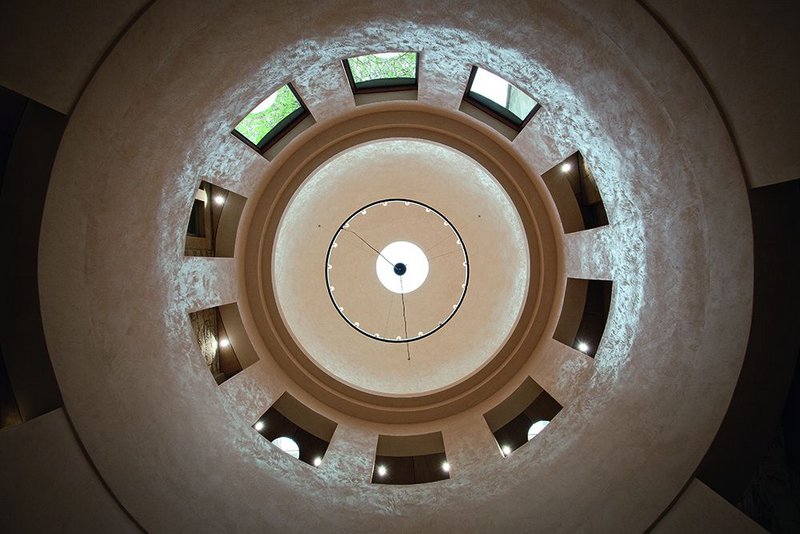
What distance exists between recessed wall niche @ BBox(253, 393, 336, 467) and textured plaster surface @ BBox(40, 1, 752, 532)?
3.43ft

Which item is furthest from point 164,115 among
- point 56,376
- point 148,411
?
point 148,411

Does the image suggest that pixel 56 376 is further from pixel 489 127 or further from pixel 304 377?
pixel 489 127

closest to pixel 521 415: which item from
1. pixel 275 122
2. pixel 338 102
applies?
pixel 338 102

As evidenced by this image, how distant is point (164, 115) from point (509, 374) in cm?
752

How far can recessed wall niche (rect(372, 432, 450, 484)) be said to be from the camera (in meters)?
8.91

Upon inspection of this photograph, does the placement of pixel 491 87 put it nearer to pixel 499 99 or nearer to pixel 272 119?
pixel 499 99

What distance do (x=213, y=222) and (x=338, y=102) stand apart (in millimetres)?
3075

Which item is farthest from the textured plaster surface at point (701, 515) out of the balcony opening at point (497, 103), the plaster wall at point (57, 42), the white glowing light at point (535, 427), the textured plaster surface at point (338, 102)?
the plaster wall at point (57, 42)

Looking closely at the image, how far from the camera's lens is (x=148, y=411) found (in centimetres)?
646

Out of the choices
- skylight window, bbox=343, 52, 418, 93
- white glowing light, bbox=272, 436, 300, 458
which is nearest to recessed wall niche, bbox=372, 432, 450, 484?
white glowing light, bbox=272, 436, 300, 458

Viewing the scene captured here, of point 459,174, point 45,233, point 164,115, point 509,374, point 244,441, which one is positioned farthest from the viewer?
point 459,174

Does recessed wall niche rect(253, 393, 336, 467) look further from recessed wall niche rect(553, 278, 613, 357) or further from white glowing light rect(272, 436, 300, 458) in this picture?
recessed wall niche rect(553, 278, 613, 357)

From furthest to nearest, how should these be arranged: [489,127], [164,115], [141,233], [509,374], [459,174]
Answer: [459,174] < [509,374] < [489,127] < [141,233] < [164,115]

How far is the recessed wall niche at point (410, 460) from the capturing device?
29.2 ft
